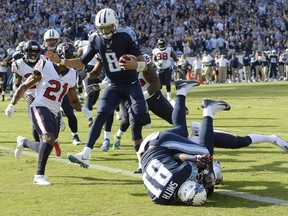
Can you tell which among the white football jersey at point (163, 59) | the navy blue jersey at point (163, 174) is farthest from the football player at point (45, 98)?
the white football jersey at point (163, 59)

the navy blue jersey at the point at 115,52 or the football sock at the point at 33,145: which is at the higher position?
the navy blue jersey at the point at 115,52

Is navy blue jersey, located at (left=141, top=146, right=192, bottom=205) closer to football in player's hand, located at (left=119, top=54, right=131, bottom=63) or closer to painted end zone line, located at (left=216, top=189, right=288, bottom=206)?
painted end zone line, located at (left=216, top=189, right=288, bottom=206)

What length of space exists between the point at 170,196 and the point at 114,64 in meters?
2.46

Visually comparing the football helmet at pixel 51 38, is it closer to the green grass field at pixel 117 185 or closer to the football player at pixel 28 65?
the football player at pixel 28 65

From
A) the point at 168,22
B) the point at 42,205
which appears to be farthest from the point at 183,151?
the point at 168,22

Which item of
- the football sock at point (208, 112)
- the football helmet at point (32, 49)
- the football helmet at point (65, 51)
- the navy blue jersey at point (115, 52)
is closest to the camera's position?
the football sock at point (208, 112)

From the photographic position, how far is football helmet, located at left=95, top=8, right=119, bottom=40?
26.4 ft

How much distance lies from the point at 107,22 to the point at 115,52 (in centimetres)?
40

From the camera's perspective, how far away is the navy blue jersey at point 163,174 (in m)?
6.25

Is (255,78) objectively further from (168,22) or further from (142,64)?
(142,64)

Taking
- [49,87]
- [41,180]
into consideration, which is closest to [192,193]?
[41,180]

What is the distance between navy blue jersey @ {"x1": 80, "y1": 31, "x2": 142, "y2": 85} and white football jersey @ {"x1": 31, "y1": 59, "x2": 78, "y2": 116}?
1.28ft

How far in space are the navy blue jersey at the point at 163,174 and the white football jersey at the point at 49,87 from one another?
1.89 metres

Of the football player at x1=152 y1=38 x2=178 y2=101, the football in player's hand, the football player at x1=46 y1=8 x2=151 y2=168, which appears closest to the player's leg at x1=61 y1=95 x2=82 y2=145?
the football player at x1=46 y1=8 x2=151 y2=168
